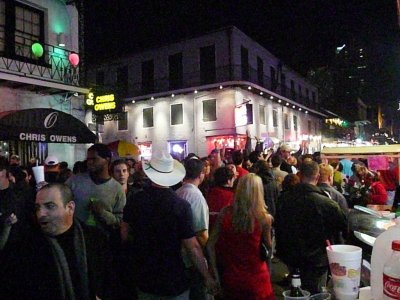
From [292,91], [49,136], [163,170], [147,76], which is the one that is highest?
[147,76]

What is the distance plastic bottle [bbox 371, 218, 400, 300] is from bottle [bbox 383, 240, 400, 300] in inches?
9.5

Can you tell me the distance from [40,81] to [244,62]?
Result: 58.5 feet

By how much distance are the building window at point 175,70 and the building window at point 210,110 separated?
3157 mm

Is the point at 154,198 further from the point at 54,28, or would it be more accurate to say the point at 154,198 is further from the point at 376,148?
the point at 54,28

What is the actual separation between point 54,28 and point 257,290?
11.7 m

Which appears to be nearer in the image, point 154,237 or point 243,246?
point 154,237

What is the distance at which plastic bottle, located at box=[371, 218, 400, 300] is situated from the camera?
168 cm

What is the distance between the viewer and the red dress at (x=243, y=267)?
3.56 meters

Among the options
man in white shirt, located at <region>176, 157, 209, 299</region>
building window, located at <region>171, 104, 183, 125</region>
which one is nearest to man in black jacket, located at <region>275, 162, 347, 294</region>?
man in white shirt, located at <region>176, 157, 209, 299</region>

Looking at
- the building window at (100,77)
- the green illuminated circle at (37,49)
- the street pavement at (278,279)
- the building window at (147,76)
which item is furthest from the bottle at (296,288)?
the building window at (100,77)

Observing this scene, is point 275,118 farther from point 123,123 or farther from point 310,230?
point 310,230

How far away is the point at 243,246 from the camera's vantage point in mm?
3588

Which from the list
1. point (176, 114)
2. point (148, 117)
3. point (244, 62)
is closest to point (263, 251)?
point (176, 114)

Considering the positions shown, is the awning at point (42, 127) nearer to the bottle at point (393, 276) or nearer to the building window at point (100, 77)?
the bottle at point (393, 276)
